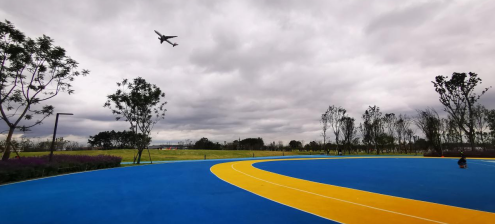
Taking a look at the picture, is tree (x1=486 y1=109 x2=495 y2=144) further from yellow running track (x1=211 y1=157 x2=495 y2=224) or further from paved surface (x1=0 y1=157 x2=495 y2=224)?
yellow running track (x1=211 y1=157 x2=495 y2=224)

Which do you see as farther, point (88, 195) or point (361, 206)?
point (88, 195)

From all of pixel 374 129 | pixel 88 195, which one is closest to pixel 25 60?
pixel 88 195

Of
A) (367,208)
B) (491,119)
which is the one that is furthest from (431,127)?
(367,208)

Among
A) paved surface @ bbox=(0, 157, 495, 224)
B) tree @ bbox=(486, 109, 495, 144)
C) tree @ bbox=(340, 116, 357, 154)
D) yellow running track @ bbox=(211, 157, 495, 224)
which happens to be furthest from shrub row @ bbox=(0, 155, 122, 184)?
tree @ bbox=(486, 109, 495, 144)

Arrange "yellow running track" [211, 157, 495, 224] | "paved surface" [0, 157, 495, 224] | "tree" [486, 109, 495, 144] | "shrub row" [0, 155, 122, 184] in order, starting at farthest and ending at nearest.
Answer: "tree" [486, 109, 495, 144], "shrub row" [0, 155, 122, 184], "paved surface" [0, 157, 495, 224], "yellow running track" [211, 157, 495, 224]

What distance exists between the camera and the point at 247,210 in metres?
6.66

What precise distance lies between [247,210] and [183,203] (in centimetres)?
232

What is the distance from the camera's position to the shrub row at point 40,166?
1200 cm

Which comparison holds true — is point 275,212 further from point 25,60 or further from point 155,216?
point 25,60

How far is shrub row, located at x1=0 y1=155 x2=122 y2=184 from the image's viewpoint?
12.0m

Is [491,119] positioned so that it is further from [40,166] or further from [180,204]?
[40,166]

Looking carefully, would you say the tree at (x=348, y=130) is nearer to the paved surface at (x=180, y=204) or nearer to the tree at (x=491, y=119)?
the tree at (x=491, y=119)

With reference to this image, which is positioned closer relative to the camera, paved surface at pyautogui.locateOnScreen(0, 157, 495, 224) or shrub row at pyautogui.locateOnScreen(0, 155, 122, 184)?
paved surface at pyautogui.locateOnScreen(0, 157, 495, 224)

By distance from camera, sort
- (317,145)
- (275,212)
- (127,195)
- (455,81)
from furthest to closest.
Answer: (317,145)
(455,81)
(127,195)
(275,212)
